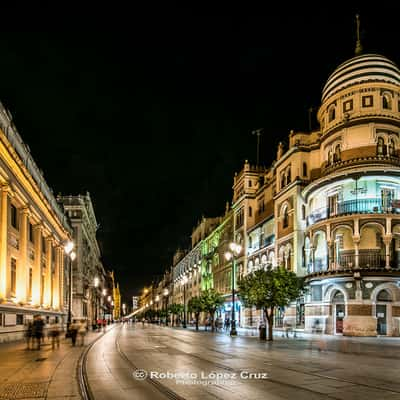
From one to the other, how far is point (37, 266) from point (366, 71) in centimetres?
3594

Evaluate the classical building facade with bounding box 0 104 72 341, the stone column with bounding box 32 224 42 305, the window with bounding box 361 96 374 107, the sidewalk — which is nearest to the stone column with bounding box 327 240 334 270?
the window with bounding box 361 96 374 107

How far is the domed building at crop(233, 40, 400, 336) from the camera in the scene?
4178 centimetres

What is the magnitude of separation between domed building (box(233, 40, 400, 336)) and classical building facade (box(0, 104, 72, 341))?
24.9 meters

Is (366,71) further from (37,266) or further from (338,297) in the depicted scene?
(37,266)

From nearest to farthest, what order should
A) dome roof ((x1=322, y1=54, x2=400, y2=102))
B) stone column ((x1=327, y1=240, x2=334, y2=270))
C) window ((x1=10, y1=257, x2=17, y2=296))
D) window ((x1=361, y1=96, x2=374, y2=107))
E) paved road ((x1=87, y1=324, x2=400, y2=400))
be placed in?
paved road ((x1=87, y1=324, x2=400, y2=400))
window ((x1=10, y1=257, x2=17, y2=296))
stone column ((x1=327, y1=240, x2=334, y2=270))
window ((x1=361, y1=96, x2=374, y2=107))
dome roof ((x1=322, y1=54, x2=400, y2=102))

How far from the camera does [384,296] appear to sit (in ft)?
138

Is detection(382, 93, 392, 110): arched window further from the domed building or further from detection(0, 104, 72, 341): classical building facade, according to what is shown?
detection(0, 104, 72, 341): classical building facade

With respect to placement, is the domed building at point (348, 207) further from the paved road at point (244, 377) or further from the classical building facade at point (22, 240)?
the classical building facade at point (22, 240)

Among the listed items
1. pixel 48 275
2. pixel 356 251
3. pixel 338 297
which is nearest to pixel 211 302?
pixel 338 297

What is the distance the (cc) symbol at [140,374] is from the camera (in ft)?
45.9

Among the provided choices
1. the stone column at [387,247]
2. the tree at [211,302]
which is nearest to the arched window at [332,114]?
the stone column at [387,247]

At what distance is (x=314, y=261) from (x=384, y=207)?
8.54 metres

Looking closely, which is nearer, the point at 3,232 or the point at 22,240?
the point at 3,232

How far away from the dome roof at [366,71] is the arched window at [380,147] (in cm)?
605
